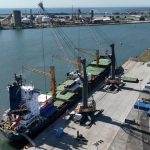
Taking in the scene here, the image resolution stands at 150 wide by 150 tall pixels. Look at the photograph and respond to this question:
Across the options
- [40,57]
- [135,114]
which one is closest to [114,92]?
[135,114]

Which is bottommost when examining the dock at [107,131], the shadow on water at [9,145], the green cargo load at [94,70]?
the shadow on water at [9,145]

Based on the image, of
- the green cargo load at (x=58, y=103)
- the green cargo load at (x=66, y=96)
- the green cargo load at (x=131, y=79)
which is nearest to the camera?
the green cargo load at (x=58, y=103)

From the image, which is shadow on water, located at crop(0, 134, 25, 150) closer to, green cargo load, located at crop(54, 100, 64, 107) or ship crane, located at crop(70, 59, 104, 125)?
ship crane, located at crop(70, 59, 104, 125)

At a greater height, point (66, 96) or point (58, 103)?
point (66, 96)

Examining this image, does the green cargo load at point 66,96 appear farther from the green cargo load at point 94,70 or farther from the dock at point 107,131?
the green cargo load at point 94,70

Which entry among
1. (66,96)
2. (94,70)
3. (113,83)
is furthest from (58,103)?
(94,70)

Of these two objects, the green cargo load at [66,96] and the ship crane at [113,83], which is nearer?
the green cargo load at [66,96]

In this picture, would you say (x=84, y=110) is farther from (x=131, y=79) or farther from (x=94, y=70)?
(x=94, y=70)

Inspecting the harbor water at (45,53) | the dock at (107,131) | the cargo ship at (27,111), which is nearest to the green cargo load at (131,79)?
the dock at (107,131)

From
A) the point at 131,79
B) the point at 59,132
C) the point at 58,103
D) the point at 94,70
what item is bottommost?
the point at 59,132
